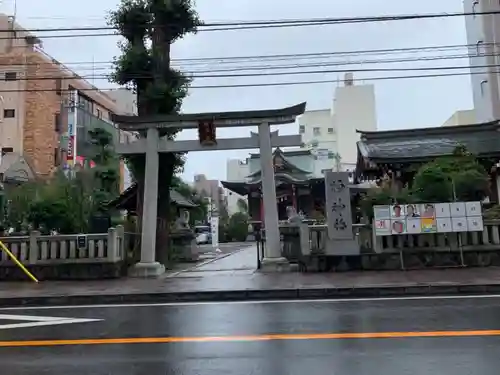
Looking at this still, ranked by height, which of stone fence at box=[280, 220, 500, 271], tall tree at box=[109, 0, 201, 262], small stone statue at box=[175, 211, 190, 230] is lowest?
stone fence at box=[280, 220, 500, 271]

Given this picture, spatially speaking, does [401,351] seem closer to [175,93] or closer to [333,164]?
[175,93]

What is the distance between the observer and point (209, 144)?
48.3ft

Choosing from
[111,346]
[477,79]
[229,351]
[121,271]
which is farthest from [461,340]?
[477,79]

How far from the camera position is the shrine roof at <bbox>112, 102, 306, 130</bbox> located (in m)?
14.7

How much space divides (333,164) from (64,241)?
1902 inches

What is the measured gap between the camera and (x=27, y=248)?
14.6 meters

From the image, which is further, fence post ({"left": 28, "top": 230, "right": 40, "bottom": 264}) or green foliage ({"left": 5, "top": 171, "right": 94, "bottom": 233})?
green foliage ({"left": 5, "top": 171, "right": 94, "bottom": 233})

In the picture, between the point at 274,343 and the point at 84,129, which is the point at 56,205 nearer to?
the point at 274,343

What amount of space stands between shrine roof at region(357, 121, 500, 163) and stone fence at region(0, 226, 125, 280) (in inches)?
434

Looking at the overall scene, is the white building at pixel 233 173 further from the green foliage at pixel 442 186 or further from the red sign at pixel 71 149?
the green foliage at pixel 442 186

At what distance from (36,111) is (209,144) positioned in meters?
32.4

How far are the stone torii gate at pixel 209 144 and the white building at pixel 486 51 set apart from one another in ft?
77.7

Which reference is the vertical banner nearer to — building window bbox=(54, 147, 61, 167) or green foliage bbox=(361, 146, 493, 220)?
building window bbox=(54, 147, 61, 167)

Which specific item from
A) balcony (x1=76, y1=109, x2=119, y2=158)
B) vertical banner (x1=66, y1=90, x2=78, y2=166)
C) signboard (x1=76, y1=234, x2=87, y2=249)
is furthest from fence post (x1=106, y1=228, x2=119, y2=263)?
balcony (x1=76, y1=109, x2=119, y2=158)
